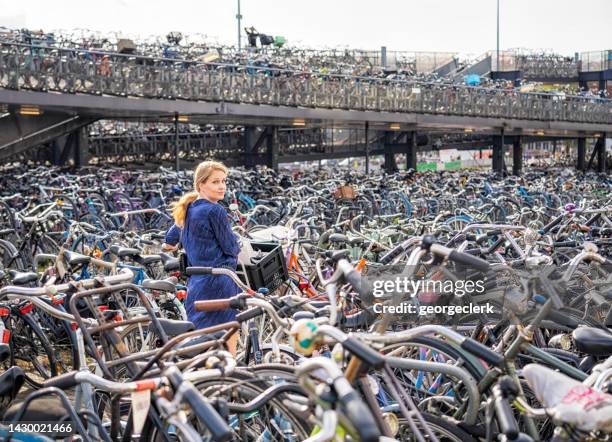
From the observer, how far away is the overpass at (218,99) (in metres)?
19.0

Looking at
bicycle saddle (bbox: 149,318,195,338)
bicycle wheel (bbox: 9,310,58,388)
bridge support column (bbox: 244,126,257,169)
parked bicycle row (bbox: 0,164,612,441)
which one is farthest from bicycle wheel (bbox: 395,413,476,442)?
bridge support column (bbox: 244,126,257,169)

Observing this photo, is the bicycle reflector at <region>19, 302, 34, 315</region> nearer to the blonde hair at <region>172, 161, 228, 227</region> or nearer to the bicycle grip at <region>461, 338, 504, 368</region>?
the blonde hair at <region>172, 161, 228, 227</region>

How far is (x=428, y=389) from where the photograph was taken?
12.7 feet

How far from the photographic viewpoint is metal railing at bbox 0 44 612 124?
18844mm

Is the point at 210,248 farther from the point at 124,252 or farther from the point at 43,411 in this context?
the point at 43,411

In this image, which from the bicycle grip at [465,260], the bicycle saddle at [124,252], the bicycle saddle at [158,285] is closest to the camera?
Answer: the bicycle grip at [465,260]

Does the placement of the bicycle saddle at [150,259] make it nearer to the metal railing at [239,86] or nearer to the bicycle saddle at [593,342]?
the bicycle saddle at [593,342]

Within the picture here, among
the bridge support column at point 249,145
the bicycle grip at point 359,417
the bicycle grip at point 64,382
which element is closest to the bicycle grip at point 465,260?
the bicycle grip at point 359,417

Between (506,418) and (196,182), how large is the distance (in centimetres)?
320

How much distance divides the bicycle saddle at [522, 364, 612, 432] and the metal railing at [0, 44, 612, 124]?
17.0 metres

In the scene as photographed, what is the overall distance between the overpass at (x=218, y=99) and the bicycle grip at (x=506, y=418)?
55.4ft

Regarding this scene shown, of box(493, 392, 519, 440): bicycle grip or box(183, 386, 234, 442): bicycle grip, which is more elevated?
box(183, 386, 234, 442): bicycle grip

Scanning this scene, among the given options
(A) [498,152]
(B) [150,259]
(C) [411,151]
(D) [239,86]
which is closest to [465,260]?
(B) [150,259]

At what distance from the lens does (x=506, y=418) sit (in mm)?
2588
